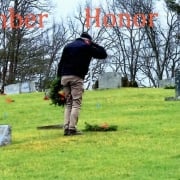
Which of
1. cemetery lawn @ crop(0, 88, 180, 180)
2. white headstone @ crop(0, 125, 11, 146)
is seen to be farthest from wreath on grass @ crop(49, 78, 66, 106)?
white headstone @ crop(0, 125, 11, 146)

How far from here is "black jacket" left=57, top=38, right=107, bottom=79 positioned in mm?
11375

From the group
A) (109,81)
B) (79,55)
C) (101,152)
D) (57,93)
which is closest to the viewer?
(101,152)

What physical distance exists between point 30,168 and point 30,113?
10704mm

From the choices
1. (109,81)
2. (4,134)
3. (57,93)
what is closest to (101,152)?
(4,134)

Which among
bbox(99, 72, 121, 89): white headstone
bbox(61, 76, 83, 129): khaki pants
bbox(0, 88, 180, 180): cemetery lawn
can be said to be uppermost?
bbox(99, 72, 121, 89): white headstone

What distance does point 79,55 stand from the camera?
11.4 meters

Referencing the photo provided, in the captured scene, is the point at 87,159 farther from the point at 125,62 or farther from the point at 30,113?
the point at 125,62

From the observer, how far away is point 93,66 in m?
61.8

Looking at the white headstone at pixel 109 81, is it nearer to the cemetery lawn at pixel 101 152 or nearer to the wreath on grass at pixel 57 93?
the cemetery lawn at pixel 101 152

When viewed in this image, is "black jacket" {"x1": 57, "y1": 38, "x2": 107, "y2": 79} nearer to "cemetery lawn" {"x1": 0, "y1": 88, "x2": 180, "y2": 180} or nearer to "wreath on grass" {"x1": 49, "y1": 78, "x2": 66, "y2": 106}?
"cemetery lawn" {"x1": 0, "y1": 88, "x2": 180, "y2": 180}

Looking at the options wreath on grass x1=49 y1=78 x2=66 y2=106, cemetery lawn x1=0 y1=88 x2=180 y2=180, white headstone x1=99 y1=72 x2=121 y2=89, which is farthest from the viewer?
white headstone x1=99 y1=72 x2=121 y2=89

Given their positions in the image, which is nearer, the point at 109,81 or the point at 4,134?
the point at 4,134

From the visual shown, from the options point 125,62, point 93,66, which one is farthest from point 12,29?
point 125,62

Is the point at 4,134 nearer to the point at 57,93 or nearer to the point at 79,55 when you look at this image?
the point at 79,55
